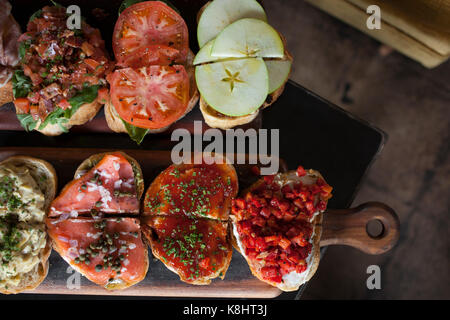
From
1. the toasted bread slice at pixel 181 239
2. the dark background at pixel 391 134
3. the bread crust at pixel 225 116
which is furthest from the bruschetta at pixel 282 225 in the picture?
the dark background at pixel 391 134

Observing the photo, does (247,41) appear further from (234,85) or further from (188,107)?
(188,107)

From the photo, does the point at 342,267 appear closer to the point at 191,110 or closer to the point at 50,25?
the point at 191,110

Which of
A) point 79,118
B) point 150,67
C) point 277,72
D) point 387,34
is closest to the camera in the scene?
point 150,67

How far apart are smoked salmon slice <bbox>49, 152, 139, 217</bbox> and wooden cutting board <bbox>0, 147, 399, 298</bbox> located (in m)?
0.36

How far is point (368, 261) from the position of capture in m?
4.73

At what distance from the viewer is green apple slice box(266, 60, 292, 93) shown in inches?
121

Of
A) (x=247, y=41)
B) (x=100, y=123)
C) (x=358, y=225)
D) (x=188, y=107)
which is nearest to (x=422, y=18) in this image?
(x=247, y=41)

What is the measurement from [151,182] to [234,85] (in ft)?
3.98

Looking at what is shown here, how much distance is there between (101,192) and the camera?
3.11 m

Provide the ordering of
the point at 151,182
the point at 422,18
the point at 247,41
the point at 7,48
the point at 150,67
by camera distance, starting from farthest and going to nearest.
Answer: the point at 422,18, the point at 151,182, the point at 7,48, the point at 150,67, the point at 247,41

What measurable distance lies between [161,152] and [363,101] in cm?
277

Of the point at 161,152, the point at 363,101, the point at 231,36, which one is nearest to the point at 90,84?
the point at 161,152
